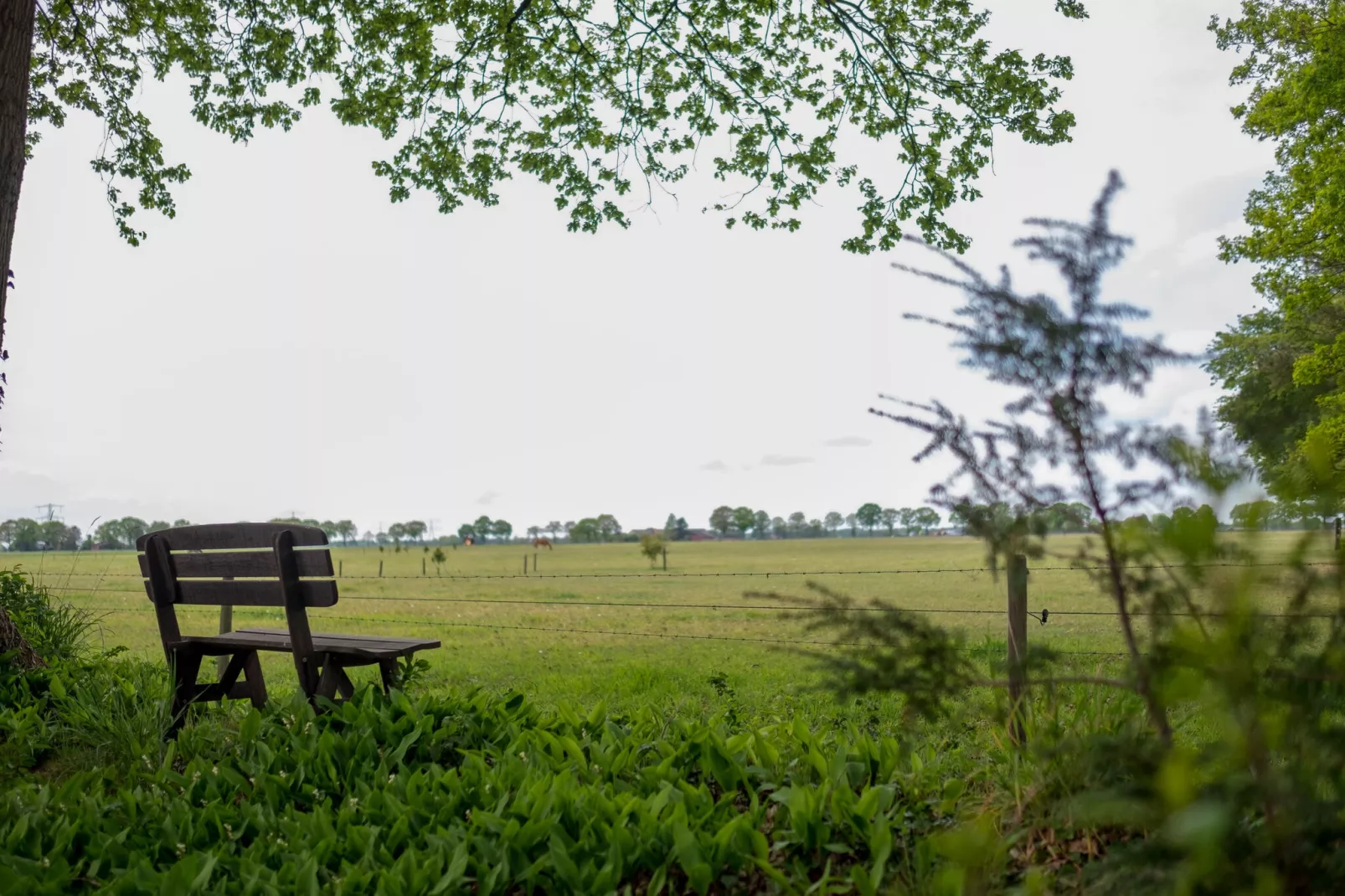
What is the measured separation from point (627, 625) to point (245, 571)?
445 inches

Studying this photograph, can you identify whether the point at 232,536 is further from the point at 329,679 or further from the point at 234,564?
the point at 329,679

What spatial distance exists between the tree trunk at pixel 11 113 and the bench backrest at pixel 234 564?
199 cm

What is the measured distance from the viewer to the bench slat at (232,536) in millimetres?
4754

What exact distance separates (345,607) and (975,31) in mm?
15884

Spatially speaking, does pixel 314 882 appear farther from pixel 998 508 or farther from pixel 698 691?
pixel 698 691

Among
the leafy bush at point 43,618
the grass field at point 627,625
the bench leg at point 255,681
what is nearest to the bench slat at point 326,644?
the bench leg at point 255,681

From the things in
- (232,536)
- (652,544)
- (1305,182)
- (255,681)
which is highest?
(1305,182)

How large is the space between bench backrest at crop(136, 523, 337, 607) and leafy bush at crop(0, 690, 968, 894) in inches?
25.7

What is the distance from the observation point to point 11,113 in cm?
557

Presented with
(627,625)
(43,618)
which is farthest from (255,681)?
(627,625)

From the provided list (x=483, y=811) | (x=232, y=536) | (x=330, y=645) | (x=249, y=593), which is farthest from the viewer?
(x=232, y=536)

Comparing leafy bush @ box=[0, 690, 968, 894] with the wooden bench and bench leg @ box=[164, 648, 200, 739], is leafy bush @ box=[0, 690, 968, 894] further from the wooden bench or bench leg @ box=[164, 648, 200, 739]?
bench leg @ box=[164, 648, 200, 739]

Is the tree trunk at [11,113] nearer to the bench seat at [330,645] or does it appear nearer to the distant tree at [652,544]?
the bench seat at [330,645]

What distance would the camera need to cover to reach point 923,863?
2607 millimetres
